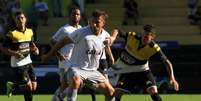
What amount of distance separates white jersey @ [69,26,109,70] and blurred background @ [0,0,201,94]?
9.86 metres

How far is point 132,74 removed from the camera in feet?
48.8

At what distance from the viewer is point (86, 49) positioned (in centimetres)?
1270

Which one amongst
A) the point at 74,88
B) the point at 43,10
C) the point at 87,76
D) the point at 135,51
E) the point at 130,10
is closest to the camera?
the point at 74,88

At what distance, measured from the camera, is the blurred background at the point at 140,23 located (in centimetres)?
2316

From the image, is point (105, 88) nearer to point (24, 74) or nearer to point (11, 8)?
point (24, 74)

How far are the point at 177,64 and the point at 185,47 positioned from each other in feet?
5.57

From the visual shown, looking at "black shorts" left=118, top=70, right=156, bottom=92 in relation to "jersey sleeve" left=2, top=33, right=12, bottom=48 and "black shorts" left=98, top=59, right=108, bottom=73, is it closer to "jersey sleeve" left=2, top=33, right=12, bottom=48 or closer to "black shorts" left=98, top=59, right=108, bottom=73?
"black shorts" left=98, top=59, right=108, bottom=73

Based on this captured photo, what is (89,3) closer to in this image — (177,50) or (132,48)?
(177,50)

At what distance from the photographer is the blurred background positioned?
2316 cm

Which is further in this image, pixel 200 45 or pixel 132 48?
pixel 200 45

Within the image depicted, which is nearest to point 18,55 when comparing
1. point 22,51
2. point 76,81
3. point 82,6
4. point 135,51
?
point 22,51

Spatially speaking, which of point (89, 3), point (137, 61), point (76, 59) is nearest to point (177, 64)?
point (89, 3)

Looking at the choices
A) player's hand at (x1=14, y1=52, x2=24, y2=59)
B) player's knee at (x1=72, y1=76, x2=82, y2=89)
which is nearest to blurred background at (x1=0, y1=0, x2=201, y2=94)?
player's hand at (x1=14, y1=52, x2=24, y2=59)

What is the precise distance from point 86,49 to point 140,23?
14543 millimetres
